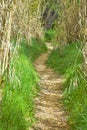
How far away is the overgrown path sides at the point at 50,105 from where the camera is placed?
7746 millimetres

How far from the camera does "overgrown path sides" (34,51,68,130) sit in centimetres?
775

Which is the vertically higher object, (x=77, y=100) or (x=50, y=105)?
(x=77, y=100)

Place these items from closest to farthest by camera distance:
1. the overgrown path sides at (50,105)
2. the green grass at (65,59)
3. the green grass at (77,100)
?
1. the green grass at (77,100)
2. the overgrown path sides at (50,105)
3. the green grass at (65,59)

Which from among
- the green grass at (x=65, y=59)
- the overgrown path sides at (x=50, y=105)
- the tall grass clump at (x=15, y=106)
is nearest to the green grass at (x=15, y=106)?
the tall grass clump at (x=15, y=106)

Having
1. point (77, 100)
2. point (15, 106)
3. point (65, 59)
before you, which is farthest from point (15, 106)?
point (65, 59)

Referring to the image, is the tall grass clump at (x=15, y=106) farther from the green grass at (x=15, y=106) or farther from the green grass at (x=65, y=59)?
the green grass at (x=65, y=59)

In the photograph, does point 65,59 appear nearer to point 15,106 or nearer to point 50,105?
point 50,105

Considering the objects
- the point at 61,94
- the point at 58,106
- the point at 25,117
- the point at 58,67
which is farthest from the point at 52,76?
the point at 25,117

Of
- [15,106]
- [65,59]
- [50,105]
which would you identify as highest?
[15,106]

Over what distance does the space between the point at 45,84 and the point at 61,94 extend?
1479mm

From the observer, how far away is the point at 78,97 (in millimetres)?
8602

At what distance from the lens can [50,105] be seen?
9367 millimetres

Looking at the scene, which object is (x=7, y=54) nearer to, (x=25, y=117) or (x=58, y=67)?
(x=25, y=117)

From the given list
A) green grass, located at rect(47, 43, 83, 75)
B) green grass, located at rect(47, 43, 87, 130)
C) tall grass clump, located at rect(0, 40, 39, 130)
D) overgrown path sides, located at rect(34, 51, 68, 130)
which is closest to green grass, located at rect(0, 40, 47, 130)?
tall grass clump, located at rect(0, 40, 39, 130)
